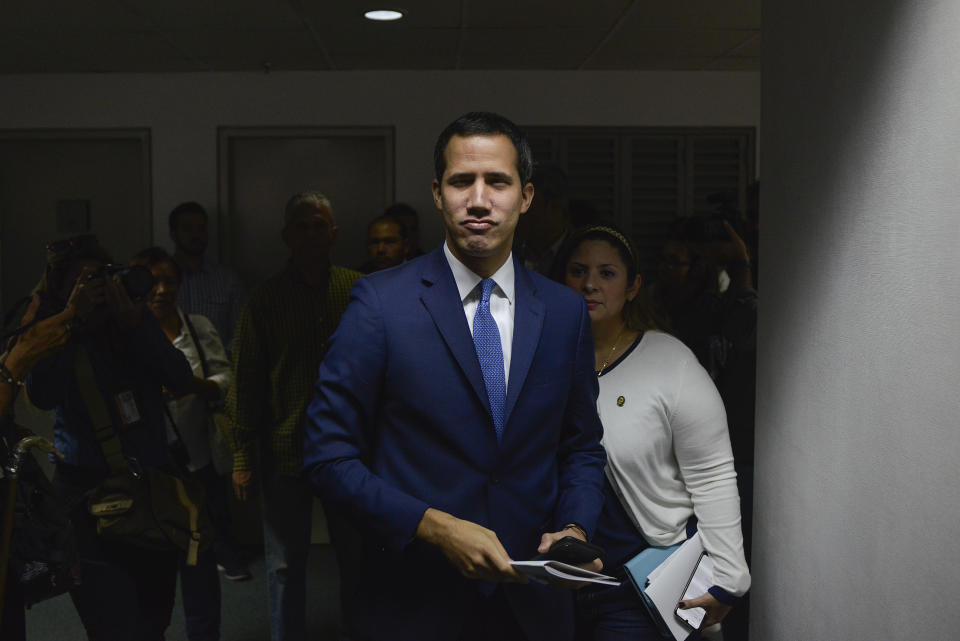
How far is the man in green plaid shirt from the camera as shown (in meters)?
2.64

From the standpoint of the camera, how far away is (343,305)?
2.76 metres

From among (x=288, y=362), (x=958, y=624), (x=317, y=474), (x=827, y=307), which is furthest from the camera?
(x=288, y=362)

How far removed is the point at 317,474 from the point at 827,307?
37.0 inches

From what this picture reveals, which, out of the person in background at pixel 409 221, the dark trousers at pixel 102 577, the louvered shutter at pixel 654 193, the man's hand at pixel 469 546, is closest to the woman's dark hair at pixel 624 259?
the man's hand at pixel 469 546

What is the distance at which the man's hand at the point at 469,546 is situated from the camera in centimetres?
113

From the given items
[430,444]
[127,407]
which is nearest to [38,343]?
[127,407]

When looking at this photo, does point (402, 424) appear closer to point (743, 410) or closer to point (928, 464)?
point (928, 464)

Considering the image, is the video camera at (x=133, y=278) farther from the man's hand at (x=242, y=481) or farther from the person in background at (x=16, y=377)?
the man's hand at (x=242, y=481)

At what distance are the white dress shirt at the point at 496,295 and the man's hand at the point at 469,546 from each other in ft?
0.88

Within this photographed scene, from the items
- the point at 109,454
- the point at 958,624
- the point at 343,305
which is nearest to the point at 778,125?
the point at 958,624

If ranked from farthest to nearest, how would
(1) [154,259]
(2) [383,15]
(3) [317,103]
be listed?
(3) [317,103]
(2) [383,15]
(1) [154,259]

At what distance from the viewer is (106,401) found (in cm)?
213

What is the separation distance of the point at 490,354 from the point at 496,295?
4.3 inches

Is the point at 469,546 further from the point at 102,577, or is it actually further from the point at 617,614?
the point at 102,577
